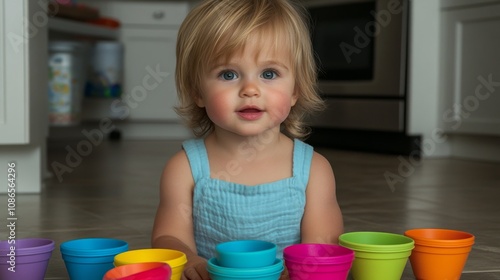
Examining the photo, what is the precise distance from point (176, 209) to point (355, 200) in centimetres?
89

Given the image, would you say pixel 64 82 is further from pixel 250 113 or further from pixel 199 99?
pixel 250 113

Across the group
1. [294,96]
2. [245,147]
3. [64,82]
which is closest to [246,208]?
[245,147]

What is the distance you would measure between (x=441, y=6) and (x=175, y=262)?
261cm

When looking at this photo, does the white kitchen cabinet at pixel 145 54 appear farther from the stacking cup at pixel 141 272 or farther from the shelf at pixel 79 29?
the stacking cup at pixel 141 272

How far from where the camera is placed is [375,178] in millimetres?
2520

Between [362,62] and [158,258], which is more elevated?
[362,62]

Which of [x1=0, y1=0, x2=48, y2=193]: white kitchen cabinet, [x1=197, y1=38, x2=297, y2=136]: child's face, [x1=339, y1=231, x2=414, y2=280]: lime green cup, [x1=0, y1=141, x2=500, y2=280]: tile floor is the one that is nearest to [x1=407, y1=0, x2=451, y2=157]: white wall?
[x1=0, y1=141, x2=500, y2=280]: tile floor

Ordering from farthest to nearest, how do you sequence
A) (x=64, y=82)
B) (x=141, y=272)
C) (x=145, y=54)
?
1. (x=145, y=54)
2. (x=64, y=82)
3. (x=141, y=272)

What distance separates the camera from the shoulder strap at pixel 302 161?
47.6 inches

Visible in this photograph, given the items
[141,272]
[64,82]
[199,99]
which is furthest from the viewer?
[64,82]

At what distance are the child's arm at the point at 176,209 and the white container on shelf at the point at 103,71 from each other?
10.6 ft

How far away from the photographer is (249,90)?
1114 mm

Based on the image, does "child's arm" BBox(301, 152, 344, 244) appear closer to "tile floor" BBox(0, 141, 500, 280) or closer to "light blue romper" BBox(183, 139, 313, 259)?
"light blue romper" BBox(183, 139, 313, 259)

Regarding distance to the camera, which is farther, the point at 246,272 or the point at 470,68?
the point at 470,68
